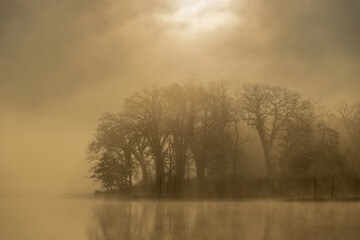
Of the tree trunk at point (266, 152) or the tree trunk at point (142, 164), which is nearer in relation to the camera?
the tree trunk at point (266, 152)

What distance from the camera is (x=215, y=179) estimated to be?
177ft

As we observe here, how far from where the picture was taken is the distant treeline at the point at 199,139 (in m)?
55.2

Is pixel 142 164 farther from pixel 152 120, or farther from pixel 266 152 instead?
pixel 266 152

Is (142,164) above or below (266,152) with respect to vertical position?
below

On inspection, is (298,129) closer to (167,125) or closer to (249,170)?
(249,170)

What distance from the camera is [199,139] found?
55.7m

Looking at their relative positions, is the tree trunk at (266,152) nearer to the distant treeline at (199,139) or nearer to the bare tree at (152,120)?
the distant treeline at (199,139)

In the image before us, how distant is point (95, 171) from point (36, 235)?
43995 millimetres

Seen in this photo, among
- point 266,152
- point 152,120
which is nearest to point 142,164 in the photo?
point 152,120

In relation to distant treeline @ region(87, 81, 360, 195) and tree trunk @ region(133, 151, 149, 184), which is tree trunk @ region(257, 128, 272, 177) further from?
tree trunk @ region(133, 151, 149, 184)

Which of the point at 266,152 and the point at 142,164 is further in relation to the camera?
the point at 266,152

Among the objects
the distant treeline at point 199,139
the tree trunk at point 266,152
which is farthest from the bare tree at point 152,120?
the tree trunk at point 266,152

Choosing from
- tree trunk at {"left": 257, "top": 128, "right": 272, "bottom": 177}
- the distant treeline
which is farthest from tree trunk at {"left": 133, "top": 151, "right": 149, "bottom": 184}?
tree trunk at {"left": 257, "top": 128, "right": 272, "bottom": 177}

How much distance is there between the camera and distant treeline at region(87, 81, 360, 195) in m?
55.2
